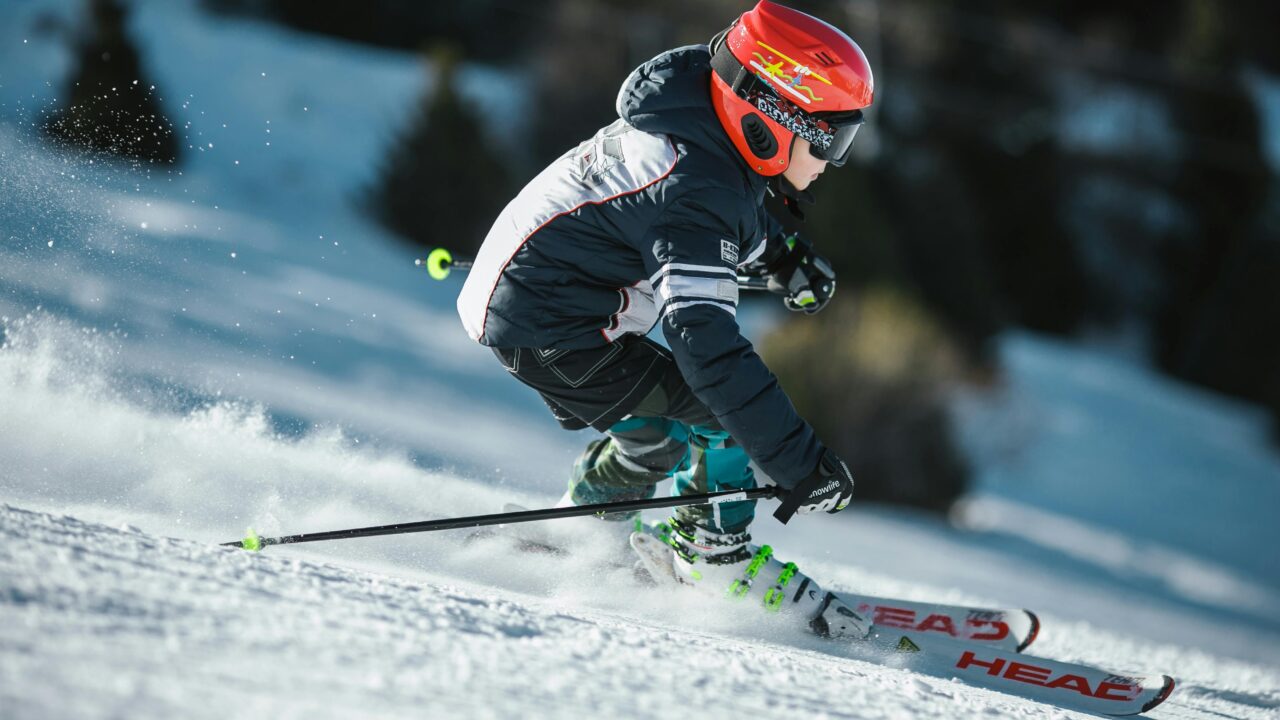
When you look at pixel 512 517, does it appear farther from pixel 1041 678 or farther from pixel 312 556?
pixel 1041 678

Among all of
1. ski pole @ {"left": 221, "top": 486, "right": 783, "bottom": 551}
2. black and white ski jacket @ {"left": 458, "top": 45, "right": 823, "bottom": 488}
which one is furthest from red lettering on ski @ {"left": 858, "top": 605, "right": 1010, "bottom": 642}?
black and white ski jacket @ {"left": 458, "top": 45, "right": 823, "bottom": 488}

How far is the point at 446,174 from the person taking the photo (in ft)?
45.8

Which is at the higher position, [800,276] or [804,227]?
[804,227]

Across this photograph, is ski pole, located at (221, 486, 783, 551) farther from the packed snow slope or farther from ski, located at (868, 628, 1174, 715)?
ski, located at (868, 628, 1174, 715)

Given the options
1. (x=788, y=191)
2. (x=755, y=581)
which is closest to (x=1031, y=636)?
(x=755, y=581)

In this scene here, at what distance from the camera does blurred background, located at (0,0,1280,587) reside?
6.34 m

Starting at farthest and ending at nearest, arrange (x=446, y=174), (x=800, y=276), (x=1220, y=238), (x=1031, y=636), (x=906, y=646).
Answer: (x=1220, y=238) < (x=446, y=174) < (x=800, y=276) < (x=1031, y=636) < (x=906, y=646)

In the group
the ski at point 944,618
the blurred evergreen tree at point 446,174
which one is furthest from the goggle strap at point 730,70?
the blurred evergreen tree at point 446,174

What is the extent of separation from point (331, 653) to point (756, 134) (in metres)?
1.93

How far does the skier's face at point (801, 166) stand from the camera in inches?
135

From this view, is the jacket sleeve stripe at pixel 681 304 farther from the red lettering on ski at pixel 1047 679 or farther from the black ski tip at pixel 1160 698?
the black ski tip at pixel 1160 698

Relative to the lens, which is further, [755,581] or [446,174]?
[446,174]

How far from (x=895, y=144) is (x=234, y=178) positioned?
35.2ft

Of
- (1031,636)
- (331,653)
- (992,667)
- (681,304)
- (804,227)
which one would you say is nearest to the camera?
(331,653)
